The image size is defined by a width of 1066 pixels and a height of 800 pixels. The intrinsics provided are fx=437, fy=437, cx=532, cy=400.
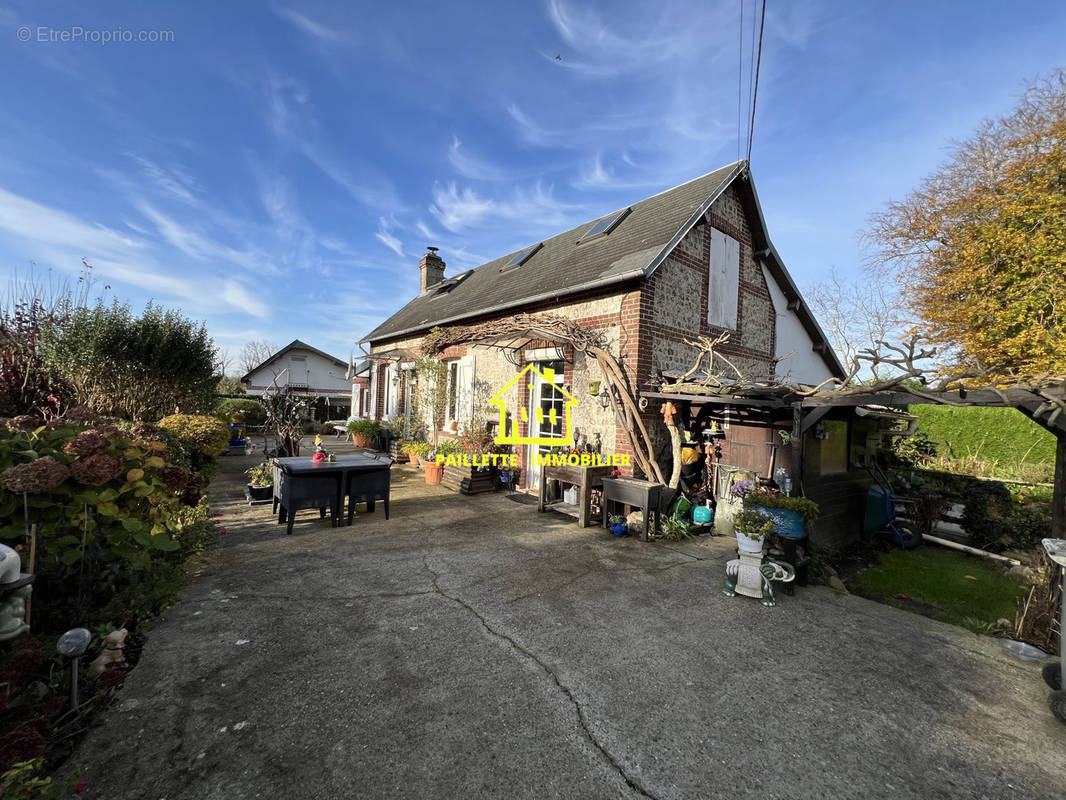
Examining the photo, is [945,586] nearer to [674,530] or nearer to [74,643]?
[674,530]

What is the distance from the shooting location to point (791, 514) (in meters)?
4.31

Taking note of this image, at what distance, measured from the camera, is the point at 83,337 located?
816 centimetres

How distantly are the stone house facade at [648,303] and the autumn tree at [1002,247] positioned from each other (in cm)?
374

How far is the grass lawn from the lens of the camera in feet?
14.5

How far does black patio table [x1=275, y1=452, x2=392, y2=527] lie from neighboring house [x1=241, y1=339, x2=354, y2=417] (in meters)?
21.6

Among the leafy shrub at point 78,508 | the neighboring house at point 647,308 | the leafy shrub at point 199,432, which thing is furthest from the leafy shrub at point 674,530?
the leafy shrub at point 199,432

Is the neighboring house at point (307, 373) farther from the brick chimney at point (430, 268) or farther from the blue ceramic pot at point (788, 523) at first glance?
the blue ceramic pot at point (788, 523)

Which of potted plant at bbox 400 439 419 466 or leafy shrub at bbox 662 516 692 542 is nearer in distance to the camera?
leafy shrub at bbox 662 516 692 542

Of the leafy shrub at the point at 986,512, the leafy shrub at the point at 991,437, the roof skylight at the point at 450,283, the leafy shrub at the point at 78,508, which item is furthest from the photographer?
the roof skylight at the point at 450,283

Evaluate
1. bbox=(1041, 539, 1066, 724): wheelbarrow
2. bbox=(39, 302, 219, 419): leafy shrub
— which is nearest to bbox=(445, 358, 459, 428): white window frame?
bbox=(39, 302, 219, 419): leafy shrub

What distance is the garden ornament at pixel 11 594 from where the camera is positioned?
2080mm

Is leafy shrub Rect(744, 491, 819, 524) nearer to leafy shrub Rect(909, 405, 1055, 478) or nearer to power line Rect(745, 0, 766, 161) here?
power line Rect(745, 0, 766, 161)

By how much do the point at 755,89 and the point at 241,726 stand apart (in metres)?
8.32

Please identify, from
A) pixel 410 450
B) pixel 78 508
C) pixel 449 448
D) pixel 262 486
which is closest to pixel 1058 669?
pixel 78 508
